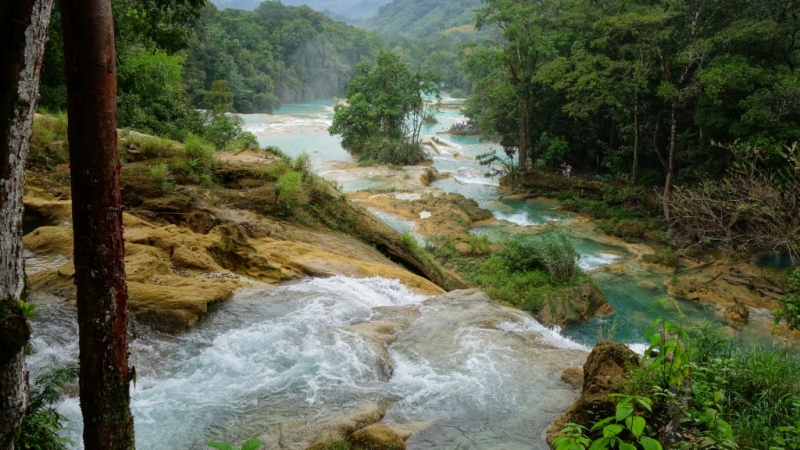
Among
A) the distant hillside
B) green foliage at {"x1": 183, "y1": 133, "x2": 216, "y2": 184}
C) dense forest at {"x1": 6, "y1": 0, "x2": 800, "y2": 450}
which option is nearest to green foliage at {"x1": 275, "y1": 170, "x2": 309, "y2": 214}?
dense forest at {"x1": 6, "y1": 0, "x2": 800, "y2": 450}

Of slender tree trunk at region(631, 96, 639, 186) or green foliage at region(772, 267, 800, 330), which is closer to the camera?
green foliage at region(772, 267, 800, 330)

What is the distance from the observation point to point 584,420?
5098mm

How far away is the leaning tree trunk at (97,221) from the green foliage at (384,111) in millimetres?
29705

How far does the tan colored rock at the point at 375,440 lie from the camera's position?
15.8 feet

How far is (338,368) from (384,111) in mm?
27900

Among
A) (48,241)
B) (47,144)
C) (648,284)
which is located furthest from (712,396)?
(648,284)

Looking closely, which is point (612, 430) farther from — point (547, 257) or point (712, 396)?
point (547, 257)

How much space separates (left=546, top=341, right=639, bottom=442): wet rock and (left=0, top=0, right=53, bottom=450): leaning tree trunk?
437 cm

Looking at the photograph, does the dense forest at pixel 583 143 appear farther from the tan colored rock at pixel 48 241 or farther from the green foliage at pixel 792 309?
the tan colored rock at pixel 48 241

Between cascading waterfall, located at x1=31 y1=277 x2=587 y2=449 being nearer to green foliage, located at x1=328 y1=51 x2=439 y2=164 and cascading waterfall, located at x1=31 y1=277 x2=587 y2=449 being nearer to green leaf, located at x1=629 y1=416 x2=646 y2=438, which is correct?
green leaf, located at x1=629 y1=416 x2=646 y2=438

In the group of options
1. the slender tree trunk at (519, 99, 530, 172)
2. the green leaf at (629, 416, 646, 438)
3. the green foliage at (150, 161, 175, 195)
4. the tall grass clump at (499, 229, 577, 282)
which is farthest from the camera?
the slender tree trunk at (519, 99, 530, 172)

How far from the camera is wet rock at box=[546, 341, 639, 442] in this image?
4973 millimetres

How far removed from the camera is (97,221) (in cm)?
311

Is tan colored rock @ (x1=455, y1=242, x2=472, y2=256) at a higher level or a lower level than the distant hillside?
lower
